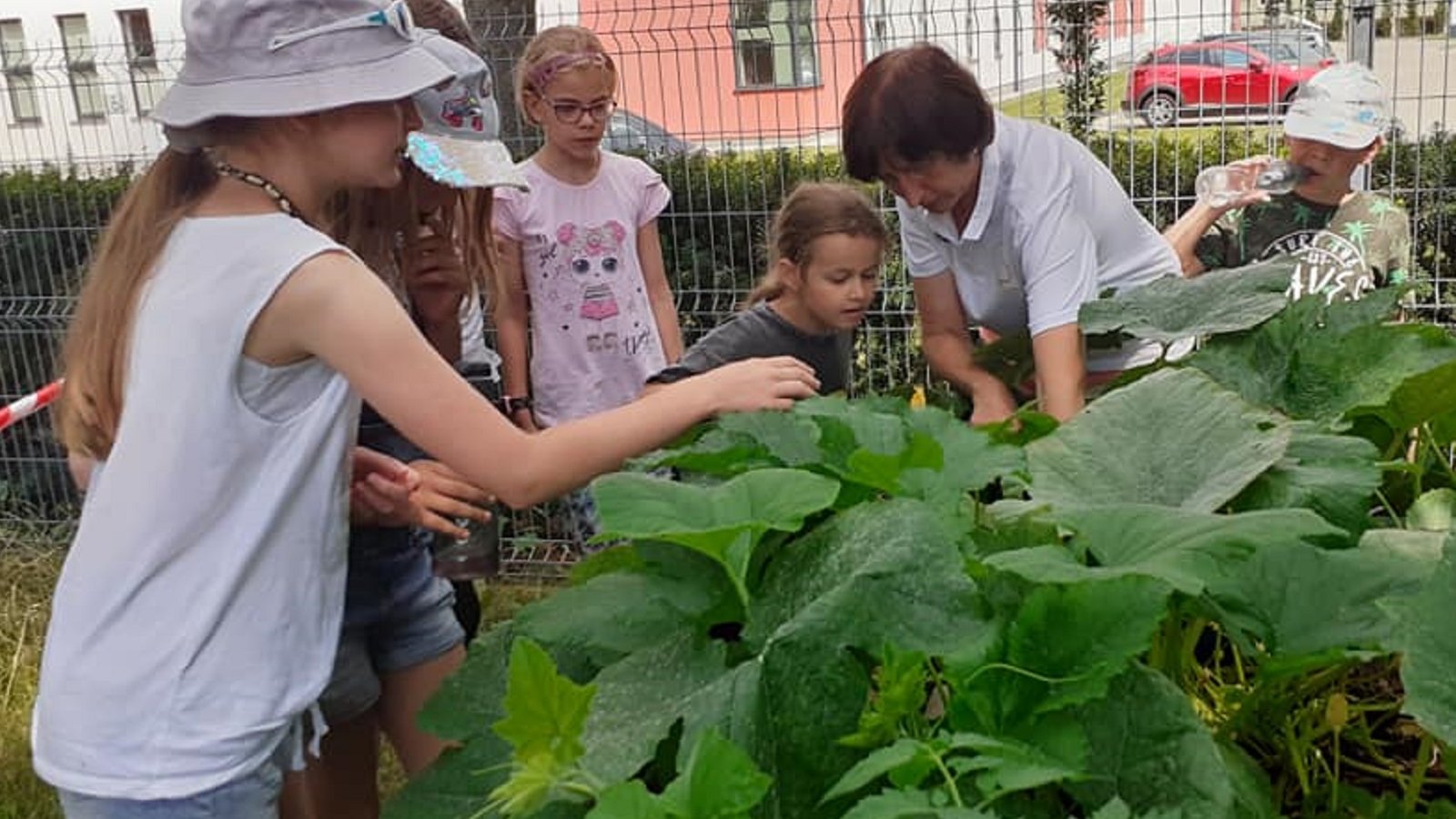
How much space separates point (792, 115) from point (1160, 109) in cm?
119

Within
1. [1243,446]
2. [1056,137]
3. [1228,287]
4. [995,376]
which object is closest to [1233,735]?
[1243,446]

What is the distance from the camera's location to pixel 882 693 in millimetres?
842

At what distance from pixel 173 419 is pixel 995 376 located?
0.94 meters

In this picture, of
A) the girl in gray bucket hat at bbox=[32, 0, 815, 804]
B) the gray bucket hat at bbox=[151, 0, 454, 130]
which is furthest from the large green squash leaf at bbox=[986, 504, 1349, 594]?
the gray bucket hat at bbox=[151, 0, 454, 130]

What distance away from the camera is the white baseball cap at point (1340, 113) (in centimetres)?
354

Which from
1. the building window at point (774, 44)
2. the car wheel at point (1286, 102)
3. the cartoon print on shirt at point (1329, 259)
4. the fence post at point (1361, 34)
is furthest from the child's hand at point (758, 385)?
Result: the fence post at point (1361, 34)

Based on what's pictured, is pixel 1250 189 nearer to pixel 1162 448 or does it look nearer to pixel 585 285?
pixel 585 285

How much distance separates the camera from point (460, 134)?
92.7 inches

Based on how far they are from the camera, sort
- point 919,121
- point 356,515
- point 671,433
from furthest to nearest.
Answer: point 919,121
point 356,515
point 671,433

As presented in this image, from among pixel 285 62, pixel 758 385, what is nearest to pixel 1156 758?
pixel 758 385

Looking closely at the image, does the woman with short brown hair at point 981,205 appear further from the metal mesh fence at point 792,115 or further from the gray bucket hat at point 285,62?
the metal mesh fence at point 792,115

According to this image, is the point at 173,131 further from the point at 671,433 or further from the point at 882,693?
the point at 882,693

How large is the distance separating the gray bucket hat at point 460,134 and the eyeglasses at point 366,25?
0.44 metres

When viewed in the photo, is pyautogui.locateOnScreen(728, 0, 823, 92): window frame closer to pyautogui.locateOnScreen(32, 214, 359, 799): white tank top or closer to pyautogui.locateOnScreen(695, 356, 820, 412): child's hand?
pyautogui.locateOnScreen(32, 214, 359, 799): white tank top
